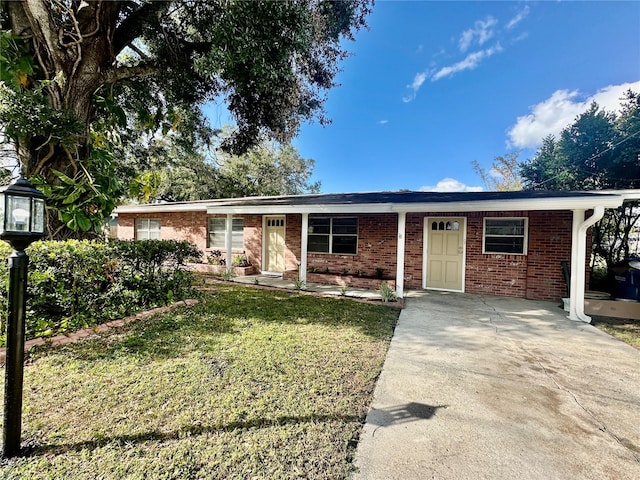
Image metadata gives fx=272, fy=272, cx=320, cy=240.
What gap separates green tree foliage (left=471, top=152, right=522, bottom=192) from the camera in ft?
81.5

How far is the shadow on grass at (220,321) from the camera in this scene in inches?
141

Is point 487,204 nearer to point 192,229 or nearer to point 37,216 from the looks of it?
point 37,216

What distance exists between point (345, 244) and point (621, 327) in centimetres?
685

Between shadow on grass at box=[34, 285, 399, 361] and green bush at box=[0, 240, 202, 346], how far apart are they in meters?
0.48

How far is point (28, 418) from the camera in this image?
2211mm

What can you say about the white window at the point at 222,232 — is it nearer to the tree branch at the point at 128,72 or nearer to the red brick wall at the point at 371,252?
the red brick wall at the point at 371,252

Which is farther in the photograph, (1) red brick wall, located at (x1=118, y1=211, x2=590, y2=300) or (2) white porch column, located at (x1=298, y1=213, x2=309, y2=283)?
(2) white porch column, located at (x1=298, y1=213, x2=309, y2=283)

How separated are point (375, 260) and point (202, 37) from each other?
25.0 ft

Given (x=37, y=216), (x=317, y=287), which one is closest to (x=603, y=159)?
(x=317, y=287)

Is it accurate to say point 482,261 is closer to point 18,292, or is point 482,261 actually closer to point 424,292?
point 424,292

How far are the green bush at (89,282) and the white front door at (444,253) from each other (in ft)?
23.5

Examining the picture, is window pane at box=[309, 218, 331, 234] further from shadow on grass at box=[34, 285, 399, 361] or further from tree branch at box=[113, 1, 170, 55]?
tree branch at box=[113, 1, 170, 55]

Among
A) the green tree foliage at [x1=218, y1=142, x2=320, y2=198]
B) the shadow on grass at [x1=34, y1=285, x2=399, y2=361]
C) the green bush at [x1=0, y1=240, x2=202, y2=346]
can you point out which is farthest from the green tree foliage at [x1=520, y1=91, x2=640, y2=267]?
the green tree foliage at [x1=218, y1=142, x2=320, y2=198]

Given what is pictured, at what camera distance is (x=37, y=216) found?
1997mm
